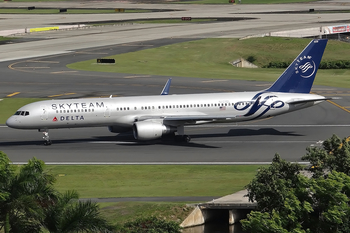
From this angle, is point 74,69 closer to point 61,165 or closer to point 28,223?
point 61,165

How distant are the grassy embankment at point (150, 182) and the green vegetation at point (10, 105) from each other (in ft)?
85.1

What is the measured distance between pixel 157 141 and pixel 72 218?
1501 inches

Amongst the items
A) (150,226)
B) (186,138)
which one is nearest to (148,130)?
(186,138)

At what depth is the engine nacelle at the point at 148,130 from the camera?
58.2 metres

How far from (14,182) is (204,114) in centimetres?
3801

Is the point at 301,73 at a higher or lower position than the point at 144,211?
higher

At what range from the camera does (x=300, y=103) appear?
63156mm

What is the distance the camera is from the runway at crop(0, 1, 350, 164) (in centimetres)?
5628

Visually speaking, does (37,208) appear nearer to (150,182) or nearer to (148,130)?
(150,182)

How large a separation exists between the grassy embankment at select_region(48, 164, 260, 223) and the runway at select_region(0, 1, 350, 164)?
2616mm

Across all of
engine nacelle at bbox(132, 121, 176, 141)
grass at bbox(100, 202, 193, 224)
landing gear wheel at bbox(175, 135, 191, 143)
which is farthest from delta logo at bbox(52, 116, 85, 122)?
grass at bbox(100, 202, 193, 224)

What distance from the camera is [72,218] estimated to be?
80.5ft

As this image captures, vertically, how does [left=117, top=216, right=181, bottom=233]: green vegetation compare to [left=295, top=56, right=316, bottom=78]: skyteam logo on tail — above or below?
below

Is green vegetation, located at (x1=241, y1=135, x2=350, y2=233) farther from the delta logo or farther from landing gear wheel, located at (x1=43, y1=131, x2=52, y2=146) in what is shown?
landing gear wheel, located at (x1=43, y1=131, x2=52, y2=146)
